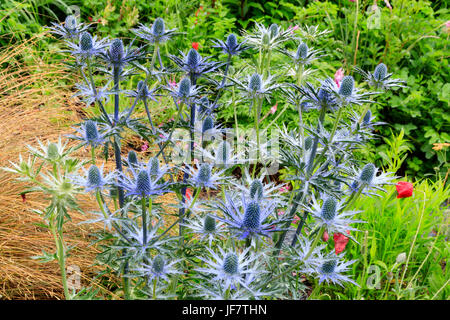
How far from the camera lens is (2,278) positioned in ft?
6.23

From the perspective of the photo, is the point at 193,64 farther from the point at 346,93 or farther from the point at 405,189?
the point at 405,189

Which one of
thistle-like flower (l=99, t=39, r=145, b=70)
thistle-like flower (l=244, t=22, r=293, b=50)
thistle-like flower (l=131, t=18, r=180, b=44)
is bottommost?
thistle-like flower (l=99, t=39, r=145, b=70)

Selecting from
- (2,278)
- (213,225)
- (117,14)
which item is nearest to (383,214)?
(213,225)

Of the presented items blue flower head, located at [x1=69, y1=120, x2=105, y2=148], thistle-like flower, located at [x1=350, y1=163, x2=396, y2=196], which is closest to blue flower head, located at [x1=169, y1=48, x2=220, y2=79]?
blue flower head, located at [x1=69, y1=120, x2=105, y2=148]

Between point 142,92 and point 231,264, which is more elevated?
point 142,92

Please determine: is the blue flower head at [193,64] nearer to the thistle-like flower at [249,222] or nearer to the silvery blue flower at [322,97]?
the silvery blue flower at [322,97]

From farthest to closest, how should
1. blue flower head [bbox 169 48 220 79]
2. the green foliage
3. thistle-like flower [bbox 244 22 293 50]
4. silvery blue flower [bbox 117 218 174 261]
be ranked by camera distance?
the green foliage → thistle-like flower [bbox 244 22 293 50] → blue flower head [bbox 169 48 220 79] → silvery blue flower [bbox 117 218 174 261]

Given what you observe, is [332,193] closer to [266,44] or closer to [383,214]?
[266,44]

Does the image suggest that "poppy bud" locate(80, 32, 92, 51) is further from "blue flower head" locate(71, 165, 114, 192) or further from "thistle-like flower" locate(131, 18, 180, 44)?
"blue flower head" locate(71, 165, 114, 192)

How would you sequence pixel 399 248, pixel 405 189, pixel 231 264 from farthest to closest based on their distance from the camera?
pixel 399 248, pixel 405 189, pixel 231 264

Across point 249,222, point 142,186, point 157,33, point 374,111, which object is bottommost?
point 249,222

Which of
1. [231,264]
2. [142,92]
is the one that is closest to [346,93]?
[231,264]

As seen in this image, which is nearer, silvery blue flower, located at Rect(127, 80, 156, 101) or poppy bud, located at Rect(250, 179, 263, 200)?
poppy bud, located at Rect(250, 179, 263, 200)

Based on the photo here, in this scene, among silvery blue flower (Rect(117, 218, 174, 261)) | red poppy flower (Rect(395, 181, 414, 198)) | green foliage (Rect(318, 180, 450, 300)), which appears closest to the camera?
silvery blue flower (Rect(117, 218, 174, 261))
